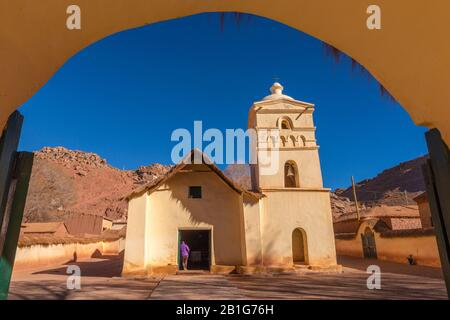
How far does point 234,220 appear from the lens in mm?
14750

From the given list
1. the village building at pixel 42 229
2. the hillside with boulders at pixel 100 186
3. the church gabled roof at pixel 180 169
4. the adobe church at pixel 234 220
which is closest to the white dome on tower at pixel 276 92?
the adobe church at pixel 234 220

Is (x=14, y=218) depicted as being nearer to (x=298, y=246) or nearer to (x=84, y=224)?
(x=298, y=246)

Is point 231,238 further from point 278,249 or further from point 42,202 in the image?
point 42,202

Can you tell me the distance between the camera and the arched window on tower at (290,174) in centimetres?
1648

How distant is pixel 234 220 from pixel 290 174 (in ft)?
13.7

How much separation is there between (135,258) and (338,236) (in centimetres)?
2138

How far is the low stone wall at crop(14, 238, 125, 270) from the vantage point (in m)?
17.1

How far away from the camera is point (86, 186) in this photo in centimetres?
6500

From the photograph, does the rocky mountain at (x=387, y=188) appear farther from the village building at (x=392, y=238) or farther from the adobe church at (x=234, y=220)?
the adobe church at (x=234, y=220)

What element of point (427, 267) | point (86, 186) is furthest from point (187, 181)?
point (86, 186)

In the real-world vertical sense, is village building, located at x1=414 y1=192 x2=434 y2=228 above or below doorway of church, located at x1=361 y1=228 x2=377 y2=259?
above

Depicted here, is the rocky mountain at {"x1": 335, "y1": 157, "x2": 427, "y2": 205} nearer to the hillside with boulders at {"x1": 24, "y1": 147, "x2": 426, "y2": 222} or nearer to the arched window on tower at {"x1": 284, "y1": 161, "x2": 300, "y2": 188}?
the hillside with boulders at {"x1": 24, "y1": 147, "x2": 426, "y2": 222}

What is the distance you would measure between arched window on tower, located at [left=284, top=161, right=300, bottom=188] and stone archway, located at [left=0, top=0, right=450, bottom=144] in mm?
14708

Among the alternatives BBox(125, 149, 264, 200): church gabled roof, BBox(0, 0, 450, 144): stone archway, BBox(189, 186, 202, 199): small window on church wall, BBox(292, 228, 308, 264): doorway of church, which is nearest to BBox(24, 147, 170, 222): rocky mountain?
BBox(125, 149, 264, 200): church gabled roof
